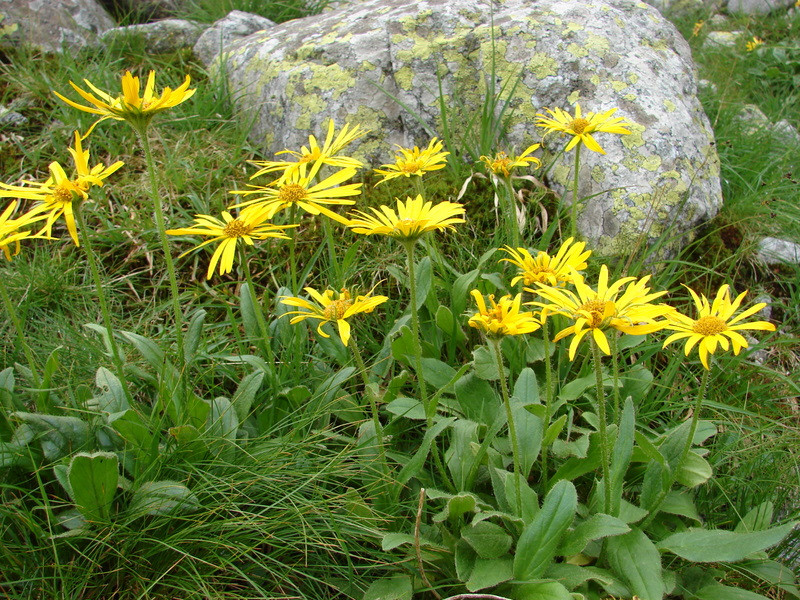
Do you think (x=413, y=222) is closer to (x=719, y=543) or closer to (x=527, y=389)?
(x=527, y=389)

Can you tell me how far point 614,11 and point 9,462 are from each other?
361 cm

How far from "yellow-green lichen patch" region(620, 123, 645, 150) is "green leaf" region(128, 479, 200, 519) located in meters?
2.58

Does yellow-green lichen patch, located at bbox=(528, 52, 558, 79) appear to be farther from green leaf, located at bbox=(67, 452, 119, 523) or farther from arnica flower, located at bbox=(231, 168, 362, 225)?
green leaf, located at bbox=(67, 452, 119, 523)

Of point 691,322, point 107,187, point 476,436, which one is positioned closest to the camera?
point 691,322

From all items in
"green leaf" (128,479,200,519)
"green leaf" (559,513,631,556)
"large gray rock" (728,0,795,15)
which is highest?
"large gray rock" (728,0,795,15)

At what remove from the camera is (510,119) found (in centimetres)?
340

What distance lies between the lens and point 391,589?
1.83m

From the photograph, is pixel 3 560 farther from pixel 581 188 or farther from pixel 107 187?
pixel 581 188

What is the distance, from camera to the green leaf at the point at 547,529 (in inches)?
67.1

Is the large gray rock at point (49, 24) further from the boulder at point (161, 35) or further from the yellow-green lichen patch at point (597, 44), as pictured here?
the yellow-green lichen patch at point (597, 44)

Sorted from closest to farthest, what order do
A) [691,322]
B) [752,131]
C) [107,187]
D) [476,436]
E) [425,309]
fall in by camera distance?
[691,322], [476,436], [425,309], [107,187], [752,131]

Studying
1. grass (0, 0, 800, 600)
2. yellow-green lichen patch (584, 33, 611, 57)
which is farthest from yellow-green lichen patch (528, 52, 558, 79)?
grass (0, 0, 800, 600)

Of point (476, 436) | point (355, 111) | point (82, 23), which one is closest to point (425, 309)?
point (476, 436)

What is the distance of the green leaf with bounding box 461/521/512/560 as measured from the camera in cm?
182
